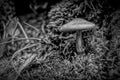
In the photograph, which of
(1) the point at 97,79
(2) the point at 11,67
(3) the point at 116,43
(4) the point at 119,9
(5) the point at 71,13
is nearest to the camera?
(1) the point at 97,79

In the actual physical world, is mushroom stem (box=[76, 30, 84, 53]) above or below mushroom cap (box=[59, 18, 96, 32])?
below

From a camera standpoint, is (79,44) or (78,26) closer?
(78,26)

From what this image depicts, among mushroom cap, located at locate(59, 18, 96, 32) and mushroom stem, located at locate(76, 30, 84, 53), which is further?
mushroom stem, located at locate(76, 30, 84, 53)

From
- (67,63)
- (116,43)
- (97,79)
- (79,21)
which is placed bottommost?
(97,79)

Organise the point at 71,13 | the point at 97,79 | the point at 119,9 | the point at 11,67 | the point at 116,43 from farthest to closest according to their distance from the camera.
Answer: the point at 71,13 < the point at 11,67 < the point at 119,9 < the point at 116,43 < the point at 97,79

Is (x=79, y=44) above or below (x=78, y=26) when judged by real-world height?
below

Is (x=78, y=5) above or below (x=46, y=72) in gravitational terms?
above

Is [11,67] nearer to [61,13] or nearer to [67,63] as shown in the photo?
[67,63]

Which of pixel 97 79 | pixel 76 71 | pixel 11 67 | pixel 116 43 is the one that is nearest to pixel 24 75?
pixel 11 67

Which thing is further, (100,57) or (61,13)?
(61,13)

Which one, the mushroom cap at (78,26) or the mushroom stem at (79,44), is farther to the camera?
the mushroom stem at (79,44)

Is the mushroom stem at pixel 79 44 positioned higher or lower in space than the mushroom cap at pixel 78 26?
lower
